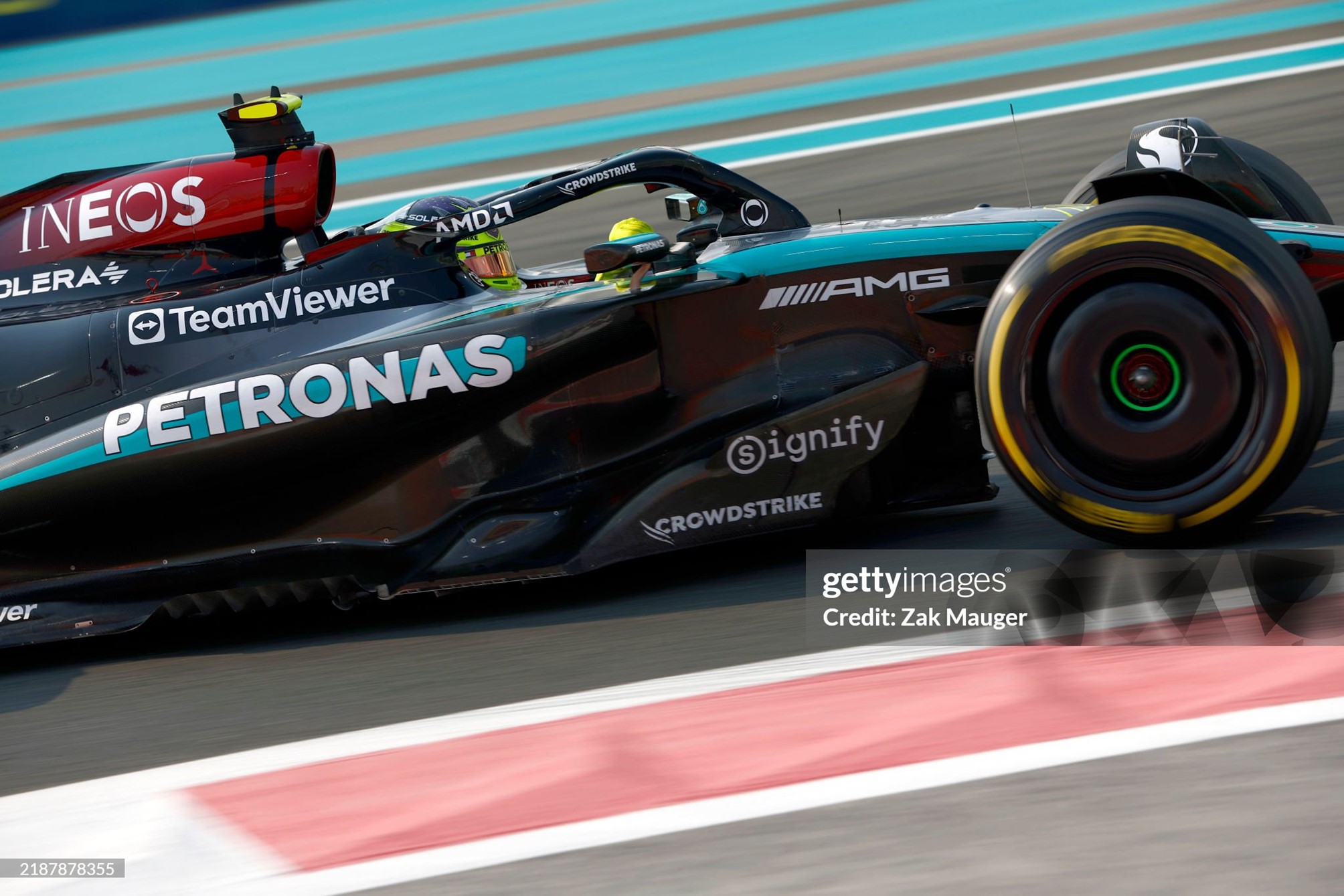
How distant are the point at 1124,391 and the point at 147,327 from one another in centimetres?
292

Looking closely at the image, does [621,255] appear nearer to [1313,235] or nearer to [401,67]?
[1313,235]

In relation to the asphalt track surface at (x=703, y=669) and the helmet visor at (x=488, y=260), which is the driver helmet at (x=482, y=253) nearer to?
the helmet visor at (x=488, y=260)

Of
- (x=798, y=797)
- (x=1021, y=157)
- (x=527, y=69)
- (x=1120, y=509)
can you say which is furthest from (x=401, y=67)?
(x=798, y=797)

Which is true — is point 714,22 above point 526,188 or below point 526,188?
above

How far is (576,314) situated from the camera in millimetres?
4070

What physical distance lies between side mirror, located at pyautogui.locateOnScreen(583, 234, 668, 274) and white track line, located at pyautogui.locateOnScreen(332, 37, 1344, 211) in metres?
6.55

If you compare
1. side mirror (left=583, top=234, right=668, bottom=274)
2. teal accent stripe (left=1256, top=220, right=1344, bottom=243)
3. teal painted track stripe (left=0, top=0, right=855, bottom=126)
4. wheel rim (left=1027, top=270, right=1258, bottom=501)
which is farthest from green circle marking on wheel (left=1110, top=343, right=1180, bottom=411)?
teal painted track stripe (left=0, top=0, right=855, bottom=126)

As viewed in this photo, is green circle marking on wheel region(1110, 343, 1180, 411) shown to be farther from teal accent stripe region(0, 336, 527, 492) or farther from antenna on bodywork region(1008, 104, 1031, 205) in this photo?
teal accent stripe region(0, 336, 527, 492)

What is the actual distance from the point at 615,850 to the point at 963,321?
6.44 ft

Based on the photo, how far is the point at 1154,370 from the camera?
142 inches

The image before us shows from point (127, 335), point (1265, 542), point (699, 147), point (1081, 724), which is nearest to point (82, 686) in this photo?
point (127, 335)

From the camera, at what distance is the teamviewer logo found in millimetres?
4379

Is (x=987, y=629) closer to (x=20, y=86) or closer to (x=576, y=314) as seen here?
(x=576, y=314)

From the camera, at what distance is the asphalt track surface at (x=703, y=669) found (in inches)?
99.4
